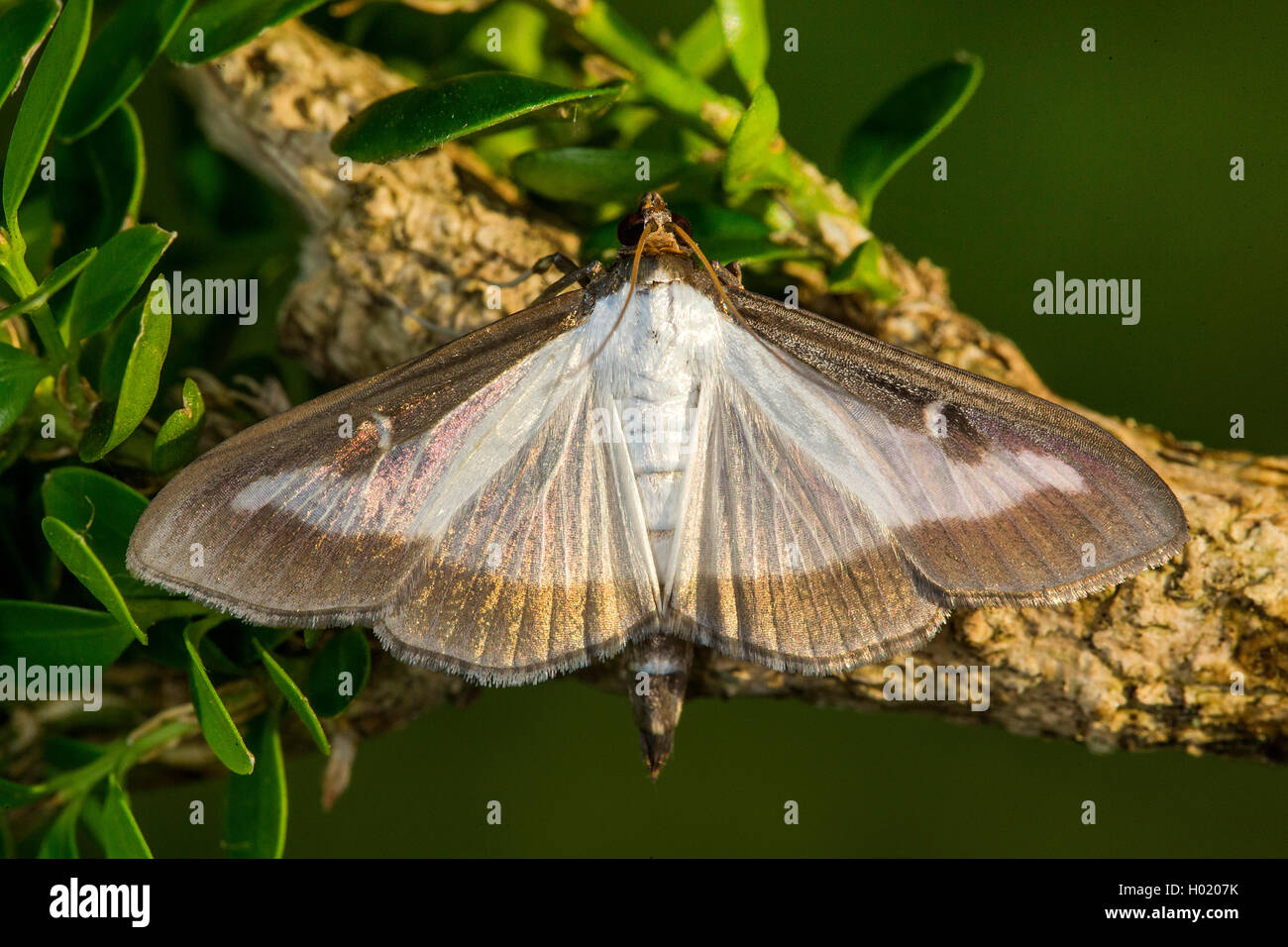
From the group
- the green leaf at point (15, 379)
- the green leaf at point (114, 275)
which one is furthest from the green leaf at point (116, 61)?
the green leaf at point (15, 379)

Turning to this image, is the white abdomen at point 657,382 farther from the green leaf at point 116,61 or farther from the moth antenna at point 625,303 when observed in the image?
the green leaf at point 116,61

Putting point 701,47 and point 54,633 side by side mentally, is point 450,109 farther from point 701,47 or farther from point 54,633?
point 54,633

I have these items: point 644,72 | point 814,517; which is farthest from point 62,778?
point 644,72

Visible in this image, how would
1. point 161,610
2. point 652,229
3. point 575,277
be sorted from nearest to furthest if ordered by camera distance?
point 161,610 → point 652,229 → point 575,277

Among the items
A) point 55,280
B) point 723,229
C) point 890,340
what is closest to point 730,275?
point 723,229

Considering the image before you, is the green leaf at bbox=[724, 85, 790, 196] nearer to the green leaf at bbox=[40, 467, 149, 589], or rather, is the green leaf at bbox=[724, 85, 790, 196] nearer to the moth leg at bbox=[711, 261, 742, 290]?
the moth leg at bbox=[711, 261, 742, 290]
